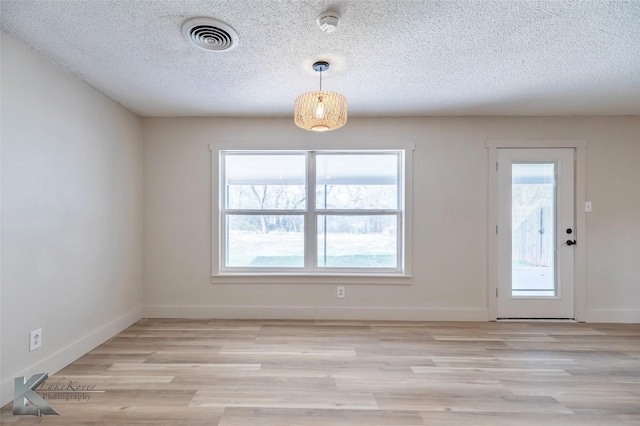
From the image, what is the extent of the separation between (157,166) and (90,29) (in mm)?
1763

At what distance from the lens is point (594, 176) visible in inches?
132

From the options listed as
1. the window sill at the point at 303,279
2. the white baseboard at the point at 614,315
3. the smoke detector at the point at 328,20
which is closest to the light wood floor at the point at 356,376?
the white baseboard at the point at 614,315

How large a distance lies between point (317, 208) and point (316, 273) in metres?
0.75

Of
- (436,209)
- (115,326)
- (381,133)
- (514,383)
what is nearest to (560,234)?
(436,209)

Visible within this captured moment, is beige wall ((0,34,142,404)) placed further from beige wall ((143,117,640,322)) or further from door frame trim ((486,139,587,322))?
door frame trim ((486,139,587,322))

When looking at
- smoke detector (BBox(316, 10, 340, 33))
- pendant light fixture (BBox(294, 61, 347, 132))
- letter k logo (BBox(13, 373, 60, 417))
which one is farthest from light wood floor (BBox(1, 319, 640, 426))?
smoke detector (BBox(316, 10, 340, 33))

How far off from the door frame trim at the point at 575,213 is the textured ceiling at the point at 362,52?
0.40 metres

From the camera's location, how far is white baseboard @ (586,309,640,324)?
3299 mm

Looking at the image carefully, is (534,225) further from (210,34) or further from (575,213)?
(210,34)

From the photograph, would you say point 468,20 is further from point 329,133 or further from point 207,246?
point 207,246

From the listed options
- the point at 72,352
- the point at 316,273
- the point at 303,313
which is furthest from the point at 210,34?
the point at 303,313

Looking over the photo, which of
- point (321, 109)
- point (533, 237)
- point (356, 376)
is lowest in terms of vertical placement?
point (356, 376)

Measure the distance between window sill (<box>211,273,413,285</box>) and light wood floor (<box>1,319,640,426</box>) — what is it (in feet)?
1.61

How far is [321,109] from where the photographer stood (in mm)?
2115
